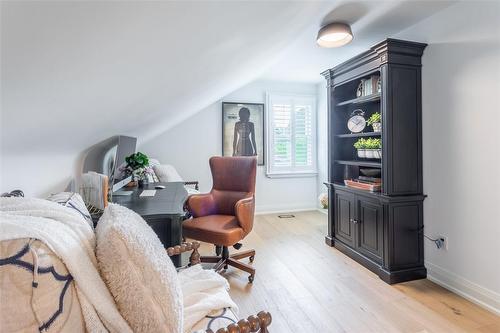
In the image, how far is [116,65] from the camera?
97 centimetres

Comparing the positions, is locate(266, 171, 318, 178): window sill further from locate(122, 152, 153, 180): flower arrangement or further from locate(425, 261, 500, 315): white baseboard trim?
locate(425, 261, 500, 315): white baseboard trim

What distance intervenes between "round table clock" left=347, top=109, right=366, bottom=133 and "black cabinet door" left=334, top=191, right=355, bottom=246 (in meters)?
0.70

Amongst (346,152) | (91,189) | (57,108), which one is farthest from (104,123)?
(346,152)

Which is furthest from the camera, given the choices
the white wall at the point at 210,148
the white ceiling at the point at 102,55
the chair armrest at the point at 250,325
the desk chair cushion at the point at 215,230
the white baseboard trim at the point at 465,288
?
the white wall at the point at 210,148

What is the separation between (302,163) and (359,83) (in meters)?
2.09

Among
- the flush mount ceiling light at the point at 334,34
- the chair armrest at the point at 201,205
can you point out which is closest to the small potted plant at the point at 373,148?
the flush mount ceiling light at the point at 334,34

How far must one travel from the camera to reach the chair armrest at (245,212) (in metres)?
2.34

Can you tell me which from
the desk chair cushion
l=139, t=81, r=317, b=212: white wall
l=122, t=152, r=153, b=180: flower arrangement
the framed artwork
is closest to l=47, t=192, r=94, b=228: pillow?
the desk chair cushion

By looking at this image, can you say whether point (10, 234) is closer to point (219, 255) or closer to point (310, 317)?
point (310, 317)

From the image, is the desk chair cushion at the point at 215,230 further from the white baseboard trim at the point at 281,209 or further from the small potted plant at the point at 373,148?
the white baseboard trim at the point at 281,209

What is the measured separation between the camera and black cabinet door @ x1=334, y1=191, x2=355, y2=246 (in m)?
2.85

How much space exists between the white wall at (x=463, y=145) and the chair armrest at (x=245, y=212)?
5.19ft

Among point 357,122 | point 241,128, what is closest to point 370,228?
point 357,122

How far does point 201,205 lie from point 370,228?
65.2 inches
